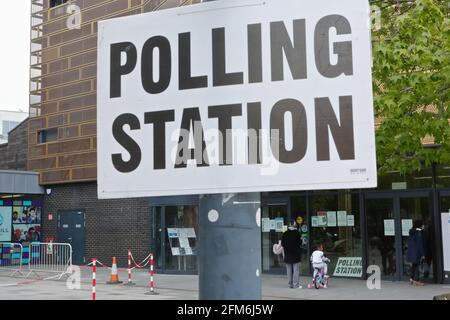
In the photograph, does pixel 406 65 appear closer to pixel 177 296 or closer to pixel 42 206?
pixel 177 296

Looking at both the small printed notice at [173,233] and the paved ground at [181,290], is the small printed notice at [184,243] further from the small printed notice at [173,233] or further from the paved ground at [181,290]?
the paved ground at [181,290]

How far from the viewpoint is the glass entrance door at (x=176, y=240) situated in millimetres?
19781

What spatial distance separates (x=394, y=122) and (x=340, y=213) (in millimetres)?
Answer: 8898

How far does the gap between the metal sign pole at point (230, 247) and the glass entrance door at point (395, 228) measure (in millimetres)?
14562

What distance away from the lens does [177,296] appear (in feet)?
46.1

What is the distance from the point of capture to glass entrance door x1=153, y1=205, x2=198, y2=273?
1978 centimetres

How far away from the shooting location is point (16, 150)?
2700 centimetres

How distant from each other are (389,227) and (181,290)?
20.3 ft

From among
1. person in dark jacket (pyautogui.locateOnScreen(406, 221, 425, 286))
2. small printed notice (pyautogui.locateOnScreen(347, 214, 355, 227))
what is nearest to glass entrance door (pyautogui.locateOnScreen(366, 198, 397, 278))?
small printed notice (pyautogui.locateOnScreen(347, 214, 355, 227))

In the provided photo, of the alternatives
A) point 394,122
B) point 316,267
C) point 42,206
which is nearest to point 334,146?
point 394,122

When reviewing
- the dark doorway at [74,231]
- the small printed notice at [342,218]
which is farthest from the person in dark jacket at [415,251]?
the dark doorway at [74,231]

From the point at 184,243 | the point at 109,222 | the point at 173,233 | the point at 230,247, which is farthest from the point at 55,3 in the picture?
the point at 230,247

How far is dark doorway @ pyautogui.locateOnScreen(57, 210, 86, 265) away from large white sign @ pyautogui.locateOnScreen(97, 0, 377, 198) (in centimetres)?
2189

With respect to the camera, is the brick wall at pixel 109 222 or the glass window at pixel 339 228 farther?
the brick wall at pixel 109 222
